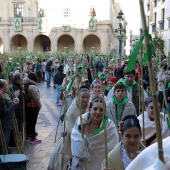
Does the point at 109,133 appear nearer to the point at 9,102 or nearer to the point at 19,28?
the point at 9,102

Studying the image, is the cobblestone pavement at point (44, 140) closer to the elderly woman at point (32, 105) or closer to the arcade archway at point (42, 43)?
the elderly woman at point (32, 105)

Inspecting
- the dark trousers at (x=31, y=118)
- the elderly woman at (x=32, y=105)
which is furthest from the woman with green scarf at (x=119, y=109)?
the dark trousers at (x=31, y=118)

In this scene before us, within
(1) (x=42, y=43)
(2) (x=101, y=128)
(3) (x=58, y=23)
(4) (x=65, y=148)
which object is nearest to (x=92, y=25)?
(3) (x=58, y=23)

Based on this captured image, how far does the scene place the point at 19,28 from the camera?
143 feet

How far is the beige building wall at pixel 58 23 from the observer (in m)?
42.5

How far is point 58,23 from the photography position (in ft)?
143

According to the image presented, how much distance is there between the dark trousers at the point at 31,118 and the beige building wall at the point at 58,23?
1395 inches

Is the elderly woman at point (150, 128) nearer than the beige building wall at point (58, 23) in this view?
Yes

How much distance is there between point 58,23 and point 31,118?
37.1 metres

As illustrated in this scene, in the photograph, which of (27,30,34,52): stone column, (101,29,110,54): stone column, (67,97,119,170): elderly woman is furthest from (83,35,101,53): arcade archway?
(67,97,119,170): elderly woman

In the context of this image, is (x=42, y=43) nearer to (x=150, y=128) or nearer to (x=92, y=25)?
(x=92, y=25)

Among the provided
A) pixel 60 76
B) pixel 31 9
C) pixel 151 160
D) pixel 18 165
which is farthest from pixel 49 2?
pixel 151 160

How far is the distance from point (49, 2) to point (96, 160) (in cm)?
4135

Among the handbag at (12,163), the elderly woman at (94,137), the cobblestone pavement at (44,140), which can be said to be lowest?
the cobblestone pavement at (44,140)
